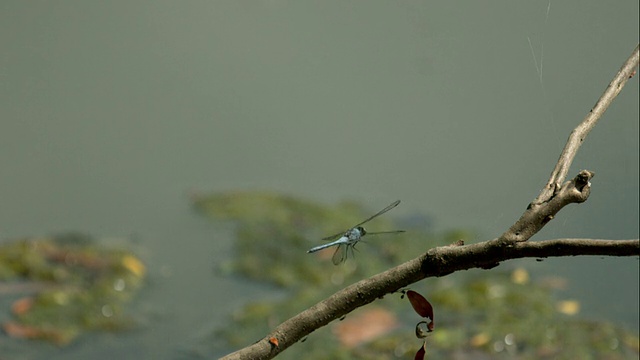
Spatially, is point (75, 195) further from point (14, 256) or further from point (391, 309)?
point (391, 309)

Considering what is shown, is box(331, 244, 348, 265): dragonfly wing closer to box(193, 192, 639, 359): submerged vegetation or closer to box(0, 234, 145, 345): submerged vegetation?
box(193, 192, 639, 359): submerged vegetation

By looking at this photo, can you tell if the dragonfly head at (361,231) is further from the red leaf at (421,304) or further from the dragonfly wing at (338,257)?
the red leaf at (421,304)

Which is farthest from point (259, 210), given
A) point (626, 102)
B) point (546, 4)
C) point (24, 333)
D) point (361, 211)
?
point (626, 102)

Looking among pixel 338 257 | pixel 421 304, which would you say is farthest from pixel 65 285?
pixel 421 304

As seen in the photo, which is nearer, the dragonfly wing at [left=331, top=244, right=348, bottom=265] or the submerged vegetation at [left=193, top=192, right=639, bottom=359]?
the dragonfly wing at [left=331, top=244, right=348, bottom=265]

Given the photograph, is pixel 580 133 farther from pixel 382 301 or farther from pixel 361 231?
pixel 382 301

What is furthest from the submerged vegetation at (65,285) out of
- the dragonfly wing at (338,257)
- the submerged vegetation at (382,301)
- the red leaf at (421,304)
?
the red leaf at (421,304)

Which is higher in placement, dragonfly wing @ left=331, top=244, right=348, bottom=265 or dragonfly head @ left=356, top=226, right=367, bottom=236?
dragonfly wing @ left=331, top=244, right=348, bottom=265

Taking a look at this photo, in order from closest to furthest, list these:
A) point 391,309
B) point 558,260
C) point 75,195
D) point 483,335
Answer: point 483,335
point 391,309
point 558,260
point 75,195

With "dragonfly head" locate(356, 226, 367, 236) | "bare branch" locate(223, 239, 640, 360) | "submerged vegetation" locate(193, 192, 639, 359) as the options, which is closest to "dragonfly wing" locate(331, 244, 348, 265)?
"dragonfly head" locate(356, 226, 367, 236)
